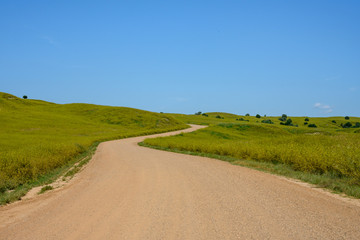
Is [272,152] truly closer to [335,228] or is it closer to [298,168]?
[298,168]

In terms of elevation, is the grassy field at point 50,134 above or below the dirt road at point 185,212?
above

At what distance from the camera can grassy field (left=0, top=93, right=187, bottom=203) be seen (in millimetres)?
14578

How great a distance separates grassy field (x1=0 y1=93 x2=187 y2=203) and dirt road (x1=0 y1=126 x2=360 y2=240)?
3.03 metres

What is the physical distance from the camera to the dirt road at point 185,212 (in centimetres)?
584

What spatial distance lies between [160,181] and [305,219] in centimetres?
624

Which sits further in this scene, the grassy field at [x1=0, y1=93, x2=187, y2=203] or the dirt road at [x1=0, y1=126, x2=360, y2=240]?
the grassy field at [x1=0, y1=93, x2=187, y2=203]

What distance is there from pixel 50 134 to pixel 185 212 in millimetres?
43585

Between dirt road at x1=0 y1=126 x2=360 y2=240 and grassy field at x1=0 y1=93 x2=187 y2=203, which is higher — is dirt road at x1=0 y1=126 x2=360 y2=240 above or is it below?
below

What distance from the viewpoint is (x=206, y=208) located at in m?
7.52

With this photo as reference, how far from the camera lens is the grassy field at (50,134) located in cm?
1458

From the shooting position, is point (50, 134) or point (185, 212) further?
point (50, 134)

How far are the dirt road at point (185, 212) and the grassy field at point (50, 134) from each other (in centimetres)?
303

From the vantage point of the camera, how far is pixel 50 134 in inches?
1789

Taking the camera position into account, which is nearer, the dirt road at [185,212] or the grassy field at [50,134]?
the dirt road at [185,212]
